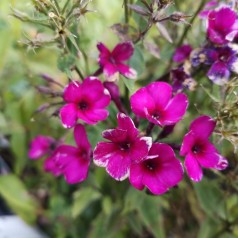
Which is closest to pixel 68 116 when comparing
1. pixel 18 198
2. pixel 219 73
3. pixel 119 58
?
pixel 119 58

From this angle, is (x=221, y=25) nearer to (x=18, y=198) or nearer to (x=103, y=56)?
(x=103, y=56)

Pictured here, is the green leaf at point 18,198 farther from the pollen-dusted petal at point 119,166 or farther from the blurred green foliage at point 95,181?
the pollen-dusted petal at point 119,166

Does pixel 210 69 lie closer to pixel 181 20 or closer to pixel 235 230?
pixel 181 20

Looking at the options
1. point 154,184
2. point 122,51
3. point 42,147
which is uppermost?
point 122,51

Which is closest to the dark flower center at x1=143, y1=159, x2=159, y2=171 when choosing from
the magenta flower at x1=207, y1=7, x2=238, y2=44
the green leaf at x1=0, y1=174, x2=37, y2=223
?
the magenta flower at x1=207, y1=7, x2=238, y2=44

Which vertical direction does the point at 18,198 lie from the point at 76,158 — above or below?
below

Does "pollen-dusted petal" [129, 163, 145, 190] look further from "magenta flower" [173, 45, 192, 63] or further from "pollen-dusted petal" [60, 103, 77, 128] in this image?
"magenta flower" [173, 45, 192, 63]

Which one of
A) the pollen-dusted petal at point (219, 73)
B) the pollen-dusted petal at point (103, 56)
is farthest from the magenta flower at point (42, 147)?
the pollen-dusted petal at point (219, 73)

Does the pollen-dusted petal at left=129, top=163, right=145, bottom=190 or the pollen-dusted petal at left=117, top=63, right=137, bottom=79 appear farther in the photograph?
the pollen-dusted petal at left=117, top=63, right=137, bottom=79
